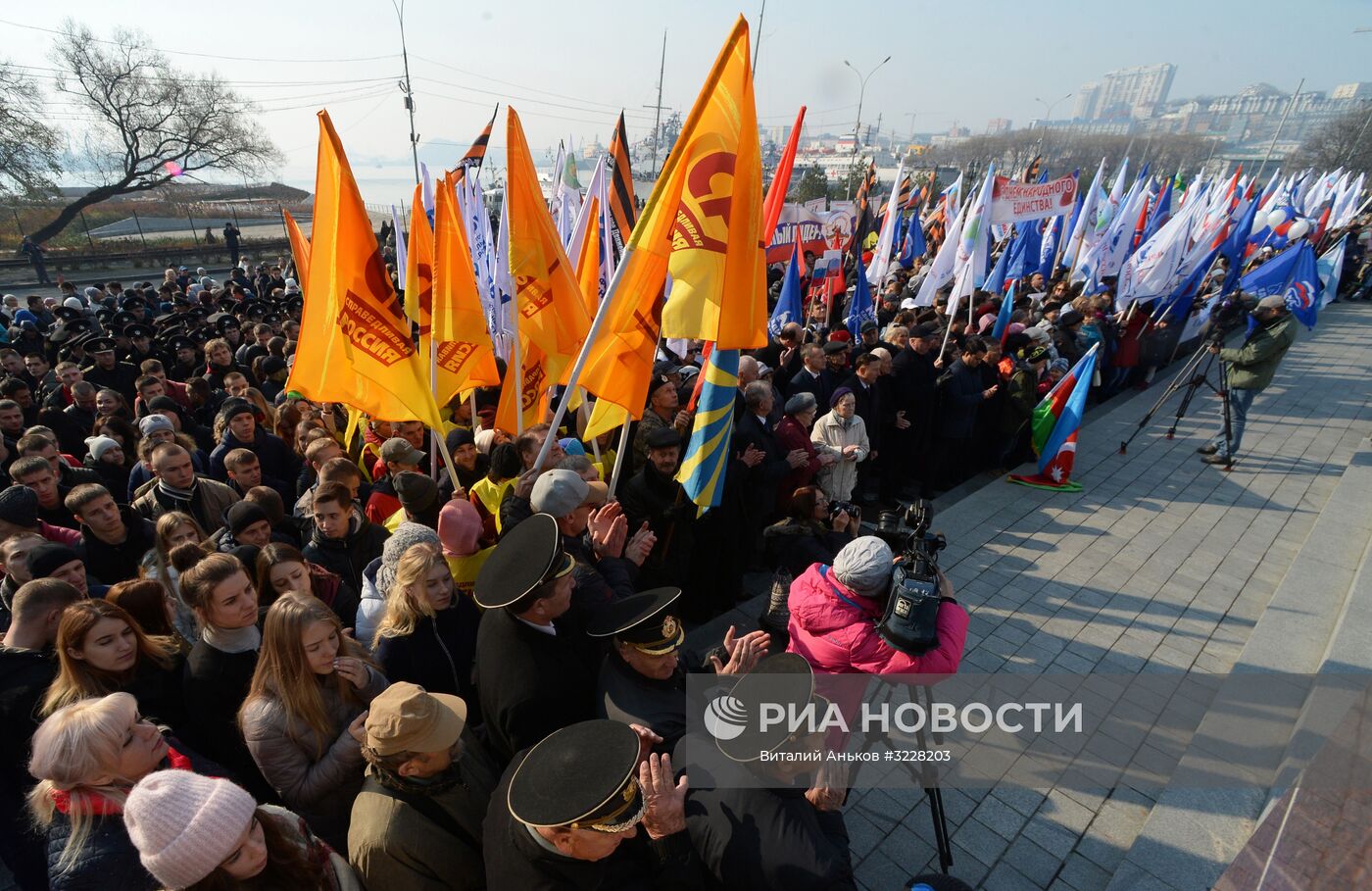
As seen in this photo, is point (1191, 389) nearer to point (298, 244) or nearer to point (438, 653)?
point (438, 653)

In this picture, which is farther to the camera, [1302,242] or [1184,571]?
[1302,242]

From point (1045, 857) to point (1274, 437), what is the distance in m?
9.40

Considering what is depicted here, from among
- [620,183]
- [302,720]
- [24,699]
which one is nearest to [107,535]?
[24,699]

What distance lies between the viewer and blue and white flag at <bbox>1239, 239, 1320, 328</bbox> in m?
9.08

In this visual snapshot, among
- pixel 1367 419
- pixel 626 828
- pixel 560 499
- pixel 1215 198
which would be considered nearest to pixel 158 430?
pixel 560 499

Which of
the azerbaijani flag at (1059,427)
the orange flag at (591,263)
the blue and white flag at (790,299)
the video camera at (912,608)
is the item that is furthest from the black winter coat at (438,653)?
the azerbaijani flag at (1059,427)

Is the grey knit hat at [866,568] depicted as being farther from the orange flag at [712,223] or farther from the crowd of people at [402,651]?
the orange flag at [712,223]

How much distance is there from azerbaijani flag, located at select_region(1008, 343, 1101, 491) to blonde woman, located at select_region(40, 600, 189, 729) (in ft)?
26.7

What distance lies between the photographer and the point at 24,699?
2.48m

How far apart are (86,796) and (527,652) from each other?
1.38 metres

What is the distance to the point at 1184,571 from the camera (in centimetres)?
598

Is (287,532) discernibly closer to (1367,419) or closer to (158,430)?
(158,430)

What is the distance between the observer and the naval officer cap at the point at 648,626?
247 cm

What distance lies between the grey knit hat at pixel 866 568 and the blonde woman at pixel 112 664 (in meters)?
3.03
